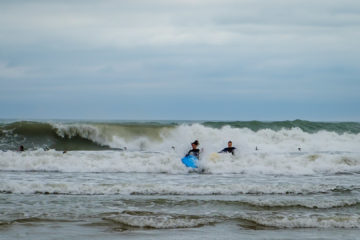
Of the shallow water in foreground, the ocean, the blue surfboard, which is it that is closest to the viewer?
the shallow water in foreground

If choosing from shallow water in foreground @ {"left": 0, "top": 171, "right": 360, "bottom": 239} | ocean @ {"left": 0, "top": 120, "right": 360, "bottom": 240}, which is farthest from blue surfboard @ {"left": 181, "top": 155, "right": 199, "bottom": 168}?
shallow water in foreground @ {"left": 0, "top": 171, "right": 360, "bottom": 239}

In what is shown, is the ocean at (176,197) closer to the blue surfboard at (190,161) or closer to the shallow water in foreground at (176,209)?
the shallow water in foreground at (176,209)

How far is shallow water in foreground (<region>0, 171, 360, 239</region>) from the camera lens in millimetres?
8758

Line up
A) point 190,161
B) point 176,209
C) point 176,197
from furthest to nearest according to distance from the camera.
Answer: point 190,161 < point 176,197 < point 176,209

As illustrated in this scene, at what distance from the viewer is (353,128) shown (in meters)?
42.3

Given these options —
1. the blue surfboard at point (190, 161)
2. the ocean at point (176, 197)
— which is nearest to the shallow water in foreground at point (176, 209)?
the ocean at point (176, 197)

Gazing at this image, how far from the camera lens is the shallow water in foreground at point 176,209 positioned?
8.76m

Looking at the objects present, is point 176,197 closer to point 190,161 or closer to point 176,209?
point 176,209

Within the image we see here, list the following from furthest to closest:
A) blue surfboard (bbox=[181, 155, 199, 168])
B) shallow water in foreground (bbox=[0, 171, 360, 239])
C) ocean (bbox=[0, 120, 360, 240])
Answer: blue surfboard (bbox=[181, 155, 199, 168]) → ocean (bbox=[0, 120, 360, 240]) → shallow water in foreground (bbox=[0, 171, 360, 239])

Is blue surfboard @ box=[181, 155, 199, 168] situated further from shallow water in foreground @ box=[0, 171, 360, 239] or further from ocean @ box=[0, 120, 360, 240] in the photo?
shallow water in foreground @ box=[0, 171, 360, 239]

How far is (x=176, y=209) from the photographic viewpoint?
418 inches

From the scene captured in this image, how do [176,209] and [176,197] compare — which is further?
[176,197]

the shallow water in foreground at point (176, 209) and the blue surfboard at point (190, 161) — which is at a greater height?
the blue surfboard at point (190, 161)

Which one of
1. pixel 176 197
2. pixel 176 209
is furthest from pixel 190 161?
pixel 176 209
